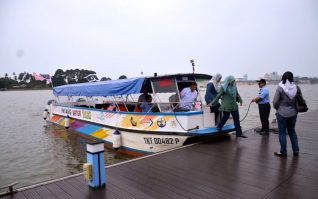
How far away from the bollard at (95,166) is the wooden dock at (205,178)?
0.16 metres

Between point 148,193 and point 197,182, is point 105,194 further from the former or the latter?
point 197,182

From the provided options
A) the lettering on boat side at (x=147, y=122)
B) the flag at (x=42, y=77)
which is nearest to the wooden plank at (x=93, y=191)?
the lettering on boat side at (x=147, y=122)

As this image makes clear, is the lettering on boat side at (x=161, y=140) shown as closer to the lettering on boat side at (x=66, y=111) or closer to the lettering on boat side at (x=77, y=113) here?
the lettering on boat side at (x=77, y=113)

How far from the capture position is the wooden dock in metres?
3.96

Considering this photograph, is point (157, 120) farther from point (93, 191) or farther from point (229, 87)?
point (93, 191)

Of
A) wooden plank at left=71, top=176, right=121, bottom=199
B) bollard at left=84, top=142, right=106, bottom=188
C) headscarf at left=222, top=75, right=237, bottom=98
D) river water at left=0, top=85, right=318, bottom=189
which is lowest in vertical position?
river water at left=0, top=85, right=318, bottom=189

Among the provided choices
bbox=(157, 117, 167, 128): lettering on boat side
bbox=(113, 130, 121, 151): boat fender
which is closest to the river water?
bbox=(113, 130, 121, 151): boat fender

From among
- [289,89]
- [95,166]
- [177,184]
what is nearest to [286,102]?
[289,89]

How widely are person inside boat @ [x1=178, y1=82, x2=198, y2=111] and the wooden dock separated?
70.8 inches

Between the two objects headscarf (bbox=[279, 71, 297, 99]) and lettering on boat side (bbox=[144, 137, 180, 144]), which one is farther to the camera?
lettering on boat side (bbox=[144, 137, 180, 144])

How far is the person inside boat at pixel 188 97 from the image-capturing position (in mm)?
7963

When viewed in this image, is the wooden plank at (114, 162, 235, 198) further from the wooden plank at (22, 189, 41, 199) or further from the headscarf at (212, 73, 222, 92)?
the headscarf at (212, 73, 222, 92)

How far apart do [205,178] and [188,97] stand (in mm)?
3839

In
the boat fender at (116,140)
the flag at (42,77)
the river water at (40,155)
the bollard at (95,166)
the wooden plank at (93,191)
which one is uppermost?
the flag at (42,77)
